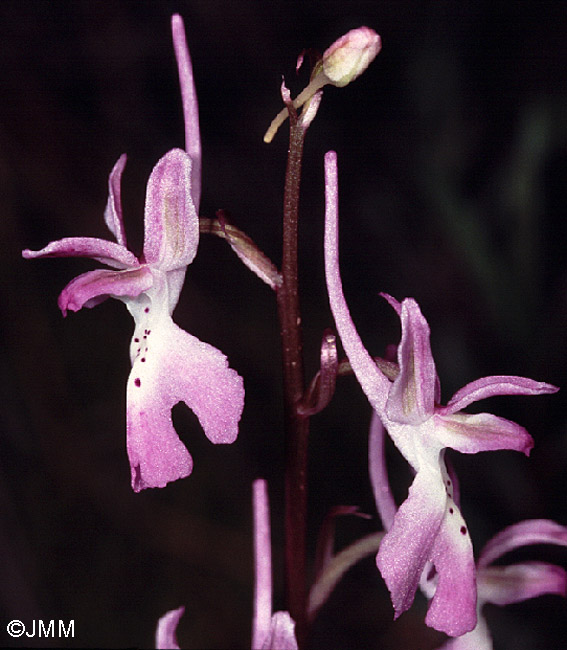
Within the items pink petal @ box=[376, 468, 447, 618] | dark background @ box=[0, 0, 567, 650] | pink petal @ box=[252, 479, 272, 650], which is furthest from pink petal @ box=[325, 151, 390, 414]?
dark background @ box=[0, 0, 567, 650]

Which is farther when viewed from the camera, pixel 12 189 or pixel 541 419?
pixel 12 189

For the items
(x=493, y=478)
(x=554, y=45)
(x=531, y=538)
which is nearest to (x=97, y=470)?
(x=493, y=478)

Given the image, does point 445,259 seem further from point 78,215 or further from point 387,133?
point 78,215

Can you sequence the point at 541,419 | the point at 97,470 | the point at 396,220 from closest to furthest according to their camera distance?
the point at 541,419 < the point at 97,470 < the point at 396,220

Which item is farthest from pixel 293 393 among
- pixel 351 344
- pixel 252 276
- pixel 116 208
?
pixel 252 276

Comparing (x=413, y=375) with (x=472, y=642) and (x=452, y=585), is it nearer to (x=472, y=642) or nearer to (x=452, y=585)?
(x=452, y=585)

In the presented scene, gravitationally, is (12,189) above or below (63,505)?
above

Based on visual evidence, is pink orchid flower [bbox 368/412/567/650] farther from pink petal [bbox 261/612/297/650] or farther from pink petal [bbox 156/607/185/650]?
pink petal [bbox 156/607/185/650]
